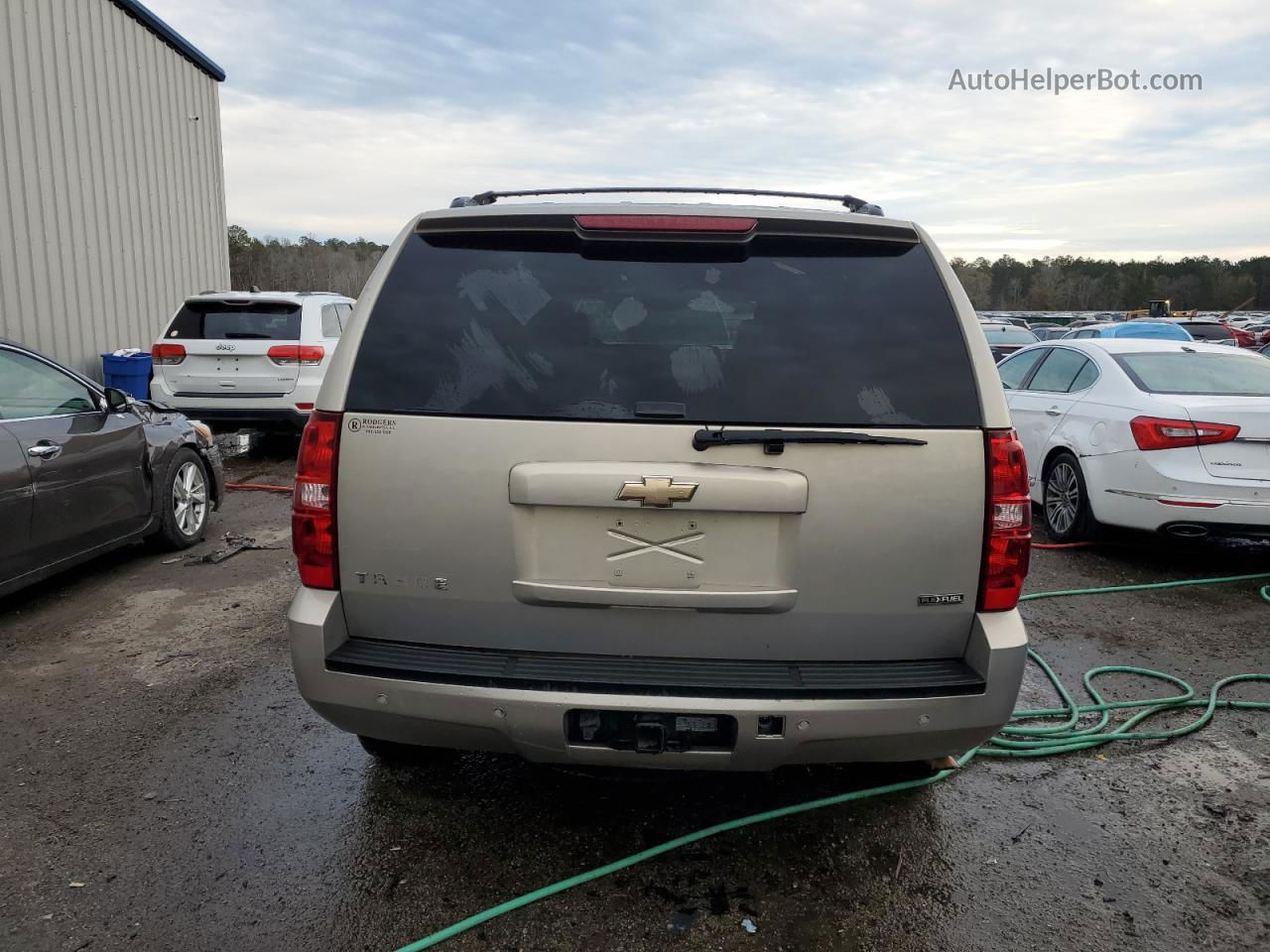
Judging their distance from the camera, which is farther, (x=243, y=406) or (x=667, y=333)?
(x=243, y=406)

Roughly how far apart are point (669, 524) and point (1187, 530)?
505 centimetres

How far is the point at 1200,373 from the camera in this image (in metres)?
6.70

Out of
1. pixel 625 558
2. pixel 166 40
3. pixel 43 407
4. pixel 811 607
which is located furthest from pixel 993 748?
pixel 166 40

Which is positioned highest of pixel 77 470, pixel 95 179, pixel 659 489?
pixel 95 179

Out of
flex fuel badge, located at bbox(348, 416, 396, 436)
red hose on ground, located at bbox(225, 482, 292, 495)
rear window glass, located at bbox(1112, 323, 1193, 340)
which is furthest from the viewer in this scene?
rear window glass, located at bbox(1112, 323, 1193, 340)

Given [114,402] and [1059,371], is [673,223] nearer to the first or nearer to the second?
[114,402]

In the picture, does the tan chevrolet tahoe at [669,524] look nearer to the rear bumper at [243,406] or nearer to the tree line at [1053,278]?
the rear bumper at [243,406]

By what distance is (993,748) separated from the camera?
11.9 feet

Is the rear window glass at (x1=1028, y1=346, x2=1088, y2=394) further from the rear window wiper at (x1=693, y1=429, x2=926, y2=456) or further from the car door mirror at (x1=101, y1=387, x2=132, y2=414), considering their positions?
the car door mirror at (x1=101, y1=387, x2=132, y2=414)

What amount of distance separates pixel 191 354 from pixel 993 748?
888cm

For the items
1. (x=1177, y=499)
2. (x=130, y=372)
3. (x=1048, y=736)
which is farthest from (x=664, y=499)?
(x=130, y=372)

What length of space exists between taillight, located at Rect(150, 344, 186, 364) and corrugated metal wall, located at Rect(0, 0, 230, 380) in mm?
2222

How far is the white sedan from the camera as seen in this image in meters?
5.84

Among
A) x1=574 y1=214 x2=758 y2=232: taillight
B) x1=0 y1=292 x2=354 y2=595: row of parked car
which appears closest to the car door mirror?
x1=0 y1=292 x2=354 y2=595: row of parked car
